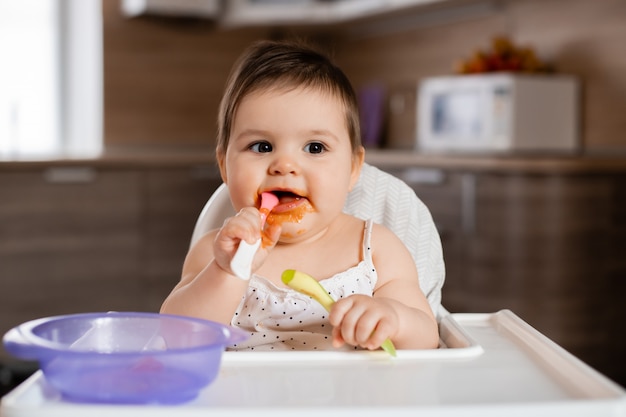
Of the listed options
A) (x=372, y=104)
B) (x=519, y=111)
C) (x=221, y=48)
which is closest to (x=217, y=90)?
(x=221, y=48)

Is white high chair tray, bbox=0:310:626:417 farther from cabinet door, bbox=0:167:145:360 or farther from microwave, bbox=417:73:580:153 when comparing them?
cabinet door, bbox=0:167:145:360

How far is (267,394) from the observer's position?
792 mm

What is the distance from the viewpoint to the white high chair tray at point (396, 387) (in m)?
0.72

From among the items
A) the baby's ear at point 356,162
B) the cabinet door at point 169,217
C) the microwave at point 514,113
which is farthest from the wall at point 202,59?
the baby's ear at point 356,162

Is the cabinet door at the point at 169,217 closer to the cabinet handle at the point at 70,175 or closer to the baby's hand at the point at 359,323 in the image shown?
the cabinet handle at the point at 70,175

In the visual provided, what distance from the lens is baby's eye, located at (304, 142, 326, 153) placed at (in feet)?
3.74

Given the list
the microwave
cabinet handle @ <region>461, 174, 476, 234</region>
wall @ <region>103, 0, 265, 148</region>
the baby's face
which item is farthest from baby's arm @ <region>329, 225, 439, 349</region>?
wall @ <region>103, 0, 265, 148</region>

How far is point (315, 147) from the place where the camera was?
115 centimetres

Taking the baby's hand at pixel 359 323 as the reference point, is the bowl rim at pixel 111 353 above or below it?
above

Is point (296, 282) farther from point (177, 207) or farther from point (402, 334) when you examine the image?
point (177, 207)

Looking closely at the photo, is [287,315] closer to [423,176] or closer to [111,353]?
[111,353]

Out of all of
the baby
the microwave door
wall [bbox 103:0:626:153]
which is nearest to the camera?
the baby

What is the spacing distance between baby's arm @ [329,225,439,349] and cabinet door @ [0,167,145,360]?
97.3 inches

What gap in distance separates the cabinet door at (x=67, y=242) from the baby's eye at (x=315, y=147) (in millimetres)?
2521
